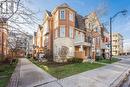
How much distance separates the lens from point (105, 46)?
5078 cm

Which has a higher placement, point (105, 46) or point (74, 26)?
point (74, 26)

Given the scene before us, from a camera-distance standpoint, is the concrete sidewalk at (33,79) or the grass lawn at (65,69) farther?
the grass lawn at (65,69)

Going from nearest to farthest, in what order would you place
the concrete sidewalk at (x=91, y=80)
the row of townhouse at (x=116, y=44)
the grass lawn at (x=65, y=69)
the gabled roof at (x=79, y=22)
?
the concrete sidewalk at (x=91, y=80) → the grass lawn at (x=65, y=69) → the gabled roof at (x=79, y=22) → the row of townhouse at (x=116, y=44)

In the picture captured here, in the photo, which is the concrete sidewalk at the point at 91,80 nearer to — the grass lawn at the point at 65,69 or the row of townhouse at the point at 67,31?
the grass lawn at the point at 65,69

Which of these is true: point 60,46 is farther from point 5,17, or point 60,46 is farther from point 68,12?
point 5,17

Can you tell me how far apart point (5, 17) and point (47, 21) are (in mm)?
28821

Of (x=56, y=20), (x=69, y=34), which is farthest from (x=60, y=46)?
(x=56, y=20)

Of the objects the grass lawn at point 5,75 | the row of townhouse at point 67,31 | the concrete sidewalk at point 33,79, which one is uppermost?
the row of townhouse at point 67,31

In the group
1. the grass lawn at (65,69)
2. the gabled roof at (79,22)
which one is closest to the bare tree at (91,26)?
the gabled roof at (79,22)

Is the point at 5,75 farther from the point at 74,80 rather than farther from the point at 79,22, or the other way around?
the point at 79,22

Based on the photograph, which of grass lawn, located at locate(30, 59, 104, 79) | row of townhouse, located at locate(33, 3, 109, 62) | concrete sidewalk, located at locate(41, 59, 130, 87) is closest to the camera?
concrete sidewalk, located at locate(41, 59, 130, 87)

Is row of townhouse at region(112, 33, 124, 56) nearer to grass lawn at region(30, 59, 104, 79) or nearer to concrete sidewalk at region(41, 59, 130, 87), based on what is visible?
grass lawn at region(30, 59, 104, 79)

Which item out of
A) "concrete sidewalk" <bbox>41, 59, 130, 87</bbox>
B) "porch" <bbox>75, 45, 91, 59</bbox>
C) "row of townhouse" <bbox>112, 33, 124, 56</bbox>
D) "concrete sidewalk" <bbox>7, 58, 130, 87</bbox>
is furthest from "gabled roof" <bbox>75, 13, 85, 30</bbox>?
"row of townhouse" <bbox>112, 33, 124, 56</bbox>

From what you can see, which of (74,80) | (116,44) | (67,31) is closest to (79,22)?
(67,31)
